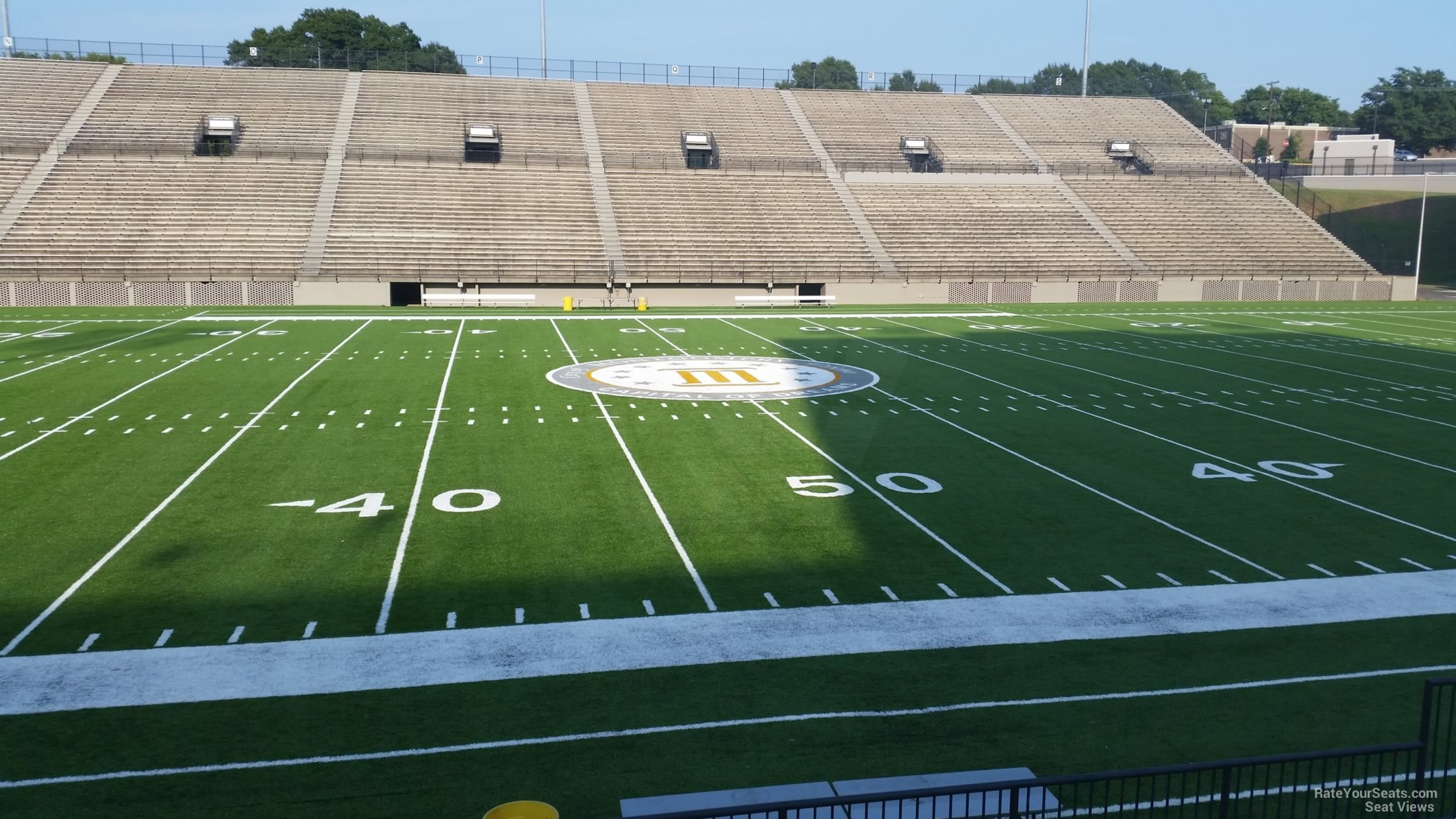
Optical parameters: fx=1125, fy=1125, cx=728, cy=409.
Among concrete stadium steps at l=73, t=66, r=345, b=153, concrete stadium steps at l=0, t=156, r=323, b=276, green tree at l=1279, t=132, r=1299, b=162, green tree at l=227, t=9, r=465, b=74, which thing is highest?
green tree at l=227, t=9, r=465, b=74

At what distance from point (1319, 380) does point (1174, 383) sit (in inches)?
123

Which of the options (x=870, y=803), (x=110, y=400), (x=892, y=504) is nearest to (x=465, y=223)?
(x=110, y=400)

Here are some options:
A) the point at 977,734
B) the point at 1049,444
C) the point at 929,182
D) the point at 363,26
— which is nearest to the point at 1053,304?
the point at 929,182

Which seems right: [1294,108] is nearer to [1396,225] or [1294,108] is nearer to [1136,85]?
[1136,85]

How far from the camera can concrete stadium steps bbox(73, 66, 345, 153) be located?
1879 inches

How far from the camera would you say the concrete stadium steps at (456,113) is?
165 feet

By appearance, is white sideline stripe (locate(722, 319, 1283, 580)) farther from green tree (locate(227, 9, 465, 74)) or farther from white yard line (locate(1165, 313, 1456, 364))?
green tree (locate(227, 9, 465, 74))

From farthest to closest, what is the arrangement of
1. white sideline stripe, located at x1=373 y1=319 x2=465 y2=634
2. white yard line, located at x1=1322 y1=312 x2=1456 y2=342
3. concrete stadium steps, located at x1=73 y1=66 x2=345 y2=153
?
concrete stadium steps, located at x1=73 y1=66 x2=345 y2=153, white yard line, located at x1=1322 y1=312 x2=1456 y2=342, white sideline stripe, located at x1=373 y1=319 x2=465 y2=634

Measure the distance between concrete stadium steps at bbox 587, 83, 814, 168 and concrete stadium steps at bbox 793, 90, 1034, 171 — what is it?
74.2 inches

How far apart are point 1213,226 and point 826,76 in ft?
182

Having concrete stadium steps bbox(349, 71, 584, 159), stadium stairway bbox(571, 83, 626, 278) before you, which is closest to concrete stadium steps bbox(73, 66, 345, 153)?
concrete stadium steps bbox(349, 71, 584, 159)

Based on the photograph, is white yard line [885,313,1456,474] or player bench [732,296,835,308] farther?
player bench [732,296,835,308]

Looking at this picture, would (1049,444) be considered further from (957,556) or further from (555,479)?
(555,479)

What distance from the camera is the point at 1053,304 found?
4222 cm
